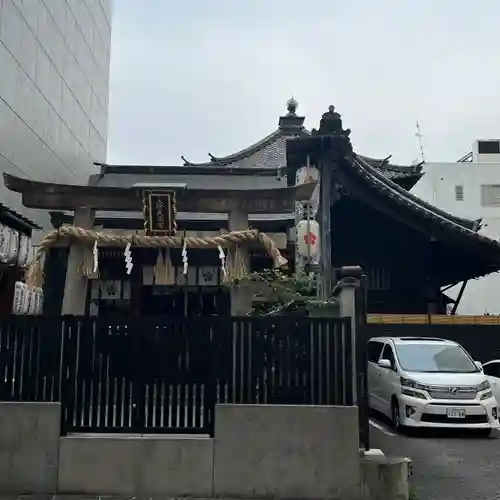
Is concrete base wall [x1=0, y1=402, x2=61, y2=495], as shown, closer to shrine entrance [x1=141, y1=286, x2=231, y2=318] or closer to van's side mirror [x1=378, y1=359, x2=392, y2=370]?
shrine entrance [x1=141, y1=286, x2=231, y2=318]

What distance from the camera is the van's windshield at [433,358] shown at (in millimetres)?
13014

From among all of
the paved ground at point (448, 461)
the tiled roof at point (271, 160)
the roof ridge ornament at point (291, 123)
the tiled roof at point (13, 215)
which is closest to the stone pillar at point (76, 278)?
the tiled roof at point (13, 215)

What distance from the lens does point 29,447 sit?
24.8ft

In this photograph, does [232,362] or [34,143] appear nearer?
[232,362]

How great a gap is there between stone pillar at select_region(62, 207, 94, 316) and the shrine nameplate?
39.2 inches

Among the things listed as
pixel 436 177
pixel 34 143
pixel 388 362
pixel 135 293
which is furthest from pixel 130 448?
pixel 436 177

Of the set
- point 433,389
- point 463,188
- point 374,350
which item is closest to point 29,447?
point 433,389

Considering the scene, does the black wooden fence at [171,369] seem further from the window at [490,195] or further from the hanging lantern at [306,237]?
the window at [490,195]

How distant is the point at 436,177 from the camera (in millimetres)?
43562

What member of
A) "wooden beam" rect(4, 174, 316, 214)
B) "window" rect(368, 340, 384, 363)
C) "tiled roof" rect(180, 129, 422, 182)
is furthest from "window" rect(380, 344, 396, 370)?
"tiled roof" rect(180, 129, 422, 182)

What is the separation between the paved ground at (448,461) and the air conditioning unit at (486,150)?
121 ft

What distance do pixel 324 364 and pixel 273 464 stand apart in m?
1.32

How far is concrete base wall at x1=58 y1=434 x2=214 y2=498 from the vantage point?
24.5 ft

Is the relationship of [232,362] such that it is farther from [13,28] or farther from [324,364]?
[13,28]
